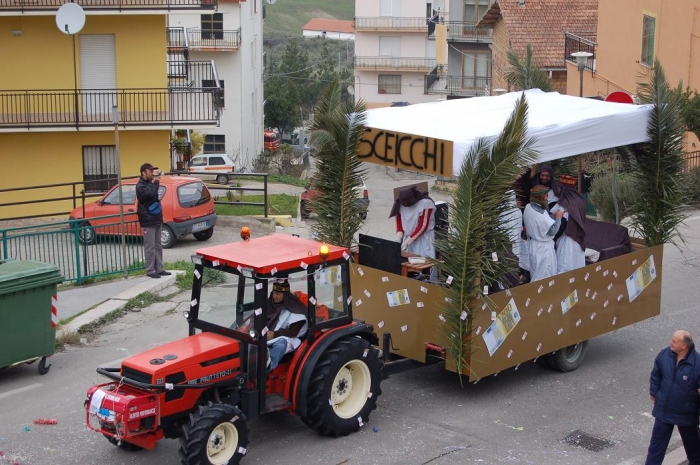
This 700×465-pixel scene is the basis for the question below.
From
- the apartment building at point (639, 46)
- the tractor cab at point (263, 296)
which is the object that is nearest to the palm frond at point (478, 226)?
the tractor cab at point (263, 296)

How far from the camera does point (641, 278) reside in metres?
11.2

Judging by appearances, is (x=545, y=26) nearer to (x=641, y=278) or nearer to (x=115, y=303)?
(x=641, y=278)

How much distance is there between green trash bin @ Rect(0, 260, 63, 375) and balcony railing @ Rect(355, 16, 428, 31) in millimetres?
58129

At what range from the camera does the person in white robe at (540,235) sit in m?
10.2

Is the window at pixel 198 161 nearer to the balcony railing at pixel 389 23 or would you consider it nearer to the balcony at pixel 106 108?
the balcony at pixel 106 108

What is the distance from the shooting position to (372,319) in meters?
10.0

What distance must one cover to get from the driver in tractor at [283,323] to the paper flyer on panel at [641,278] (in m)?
4.50

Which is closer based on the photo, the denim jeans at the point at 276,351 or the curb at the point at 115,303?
the denim jeans at the point at 276,351

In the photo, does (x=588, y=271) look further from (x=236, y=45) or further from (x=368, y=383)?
(x=236, y=45)

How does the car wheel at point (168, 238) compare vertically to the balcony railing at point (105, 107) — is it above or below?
below

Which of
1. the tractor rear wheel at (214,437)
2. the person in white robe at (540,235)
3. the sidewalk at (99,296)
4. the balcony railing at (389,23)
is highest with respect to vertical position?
the balcony railing at (389,23)

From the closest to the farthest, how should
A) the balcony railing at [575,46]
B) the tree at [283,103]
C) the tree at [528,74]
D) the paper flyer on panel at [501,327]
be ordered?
1. the paper flyer on panel at [501,327]
2. the tree at [528,74]
3. the balcony railing at [575,46]
4. the tree at [283,103]

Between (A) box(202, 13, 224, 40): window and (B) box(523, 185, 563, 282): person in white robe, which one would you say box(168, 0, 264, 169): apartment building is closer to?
(A) box(202, 13, 224, 40): window

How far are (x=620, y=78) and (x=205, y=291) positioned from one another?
25.5 m
